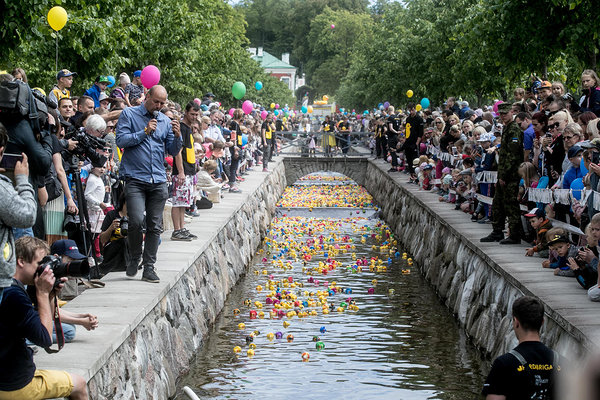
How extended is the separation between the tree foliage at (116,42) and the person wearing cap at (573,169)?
6.31m

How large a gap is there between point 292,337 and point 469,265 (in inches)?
108

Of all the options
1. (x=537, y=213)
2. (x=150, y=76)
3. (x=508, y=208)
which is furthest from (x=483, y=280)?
(x=150, y=76)

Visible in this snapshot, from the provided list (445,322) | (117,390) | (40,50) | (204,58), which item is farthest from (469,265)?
(204,58)

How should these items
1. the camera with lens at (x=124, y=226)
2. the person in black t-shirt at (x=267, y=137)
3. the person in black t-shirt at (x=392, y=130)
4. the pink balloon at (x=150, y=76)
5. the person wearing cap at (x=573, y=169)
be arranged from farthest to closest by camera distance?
1. the person in black t-shirt at (x=267, y=137)
2. the person in black t-shirt at (x=392, y=130)
3. the pink balloon at (x=150, y=76)
4. the camera with lens at (x=124, y=226)
5. the person wearing cap at (x=573, y=169)

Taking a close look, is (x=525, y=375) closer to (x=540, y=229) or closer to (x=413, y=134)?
(x=540, y=229)

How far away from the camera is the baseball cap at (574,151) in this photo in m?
9.72

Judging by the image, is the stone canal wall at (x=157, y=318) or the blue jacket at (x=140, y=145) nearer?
the stone canal wall at (x=157, y=318)

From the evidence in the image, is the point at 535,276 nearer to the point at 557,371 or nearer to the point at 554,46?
the point at 557,371

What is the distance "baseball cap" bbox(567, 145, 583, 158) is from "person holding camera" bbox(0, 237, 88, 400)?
6208mm

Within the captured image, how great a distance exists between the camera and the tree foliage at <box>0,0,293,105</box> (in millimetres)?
11492

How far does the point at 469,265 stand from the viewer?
12.0 meters

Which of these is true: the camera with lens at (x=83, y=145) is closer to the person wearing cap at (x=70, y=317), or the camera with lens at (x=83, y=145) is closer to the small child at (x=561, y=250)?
the person wearing cap at (x=70, y=317)

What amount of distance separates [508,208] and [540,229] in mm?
1359

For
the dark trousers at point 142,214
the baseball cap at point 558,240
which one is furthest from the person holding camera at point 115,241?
the baseball cap at point 558,240
